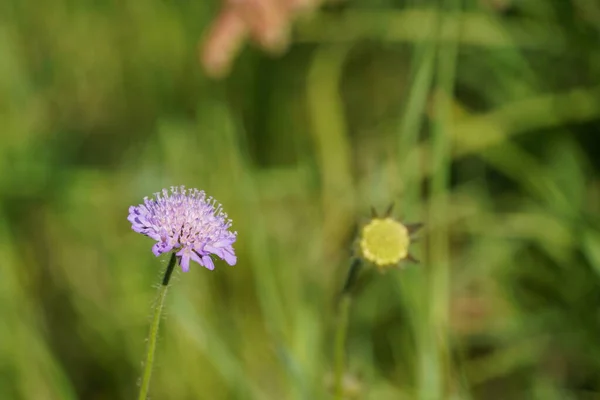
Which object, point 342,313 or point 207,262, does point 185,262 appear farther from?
point 342,313

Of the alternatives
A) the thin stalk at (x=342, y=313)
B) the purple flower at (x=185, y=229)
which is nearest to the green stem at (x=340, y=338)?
the thin stalk at (x=342, y=313)

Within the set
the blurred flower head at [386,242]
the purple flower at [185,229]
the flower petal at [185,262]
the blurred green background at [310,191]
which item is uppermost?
the blurred green background at [310,191]

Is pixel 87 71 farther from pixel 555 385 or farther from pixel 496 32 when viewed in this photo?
pixel 555 385

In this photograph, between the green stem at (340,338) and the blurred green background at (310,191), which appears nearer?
the green stem at (340,338)

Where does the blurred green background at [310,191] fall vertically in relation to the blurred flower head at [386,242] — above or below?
above

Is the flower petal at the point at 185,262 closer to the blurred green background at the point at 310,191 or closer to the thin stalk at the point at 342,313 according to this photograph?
the thin stalk at the point at 342,313

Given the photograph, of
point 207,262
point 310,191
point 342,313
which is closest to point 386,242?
point 342,313

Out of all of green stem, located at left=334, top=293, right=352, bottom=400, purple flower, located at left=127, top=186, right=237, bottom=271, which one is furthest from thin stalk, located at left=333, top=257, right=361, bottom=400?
purple flower, located at left=127, top=186, right=237, bottom=271
